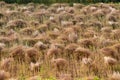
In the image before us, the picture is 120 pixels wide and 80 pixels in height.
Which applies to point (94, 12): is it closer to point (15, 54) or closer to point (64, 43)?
point (64, 43)

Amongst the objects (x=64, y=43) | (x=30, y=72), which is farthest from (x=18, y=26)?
(x=30, y=72)

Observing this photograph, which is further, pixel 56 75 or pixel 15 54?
pixel 15 54

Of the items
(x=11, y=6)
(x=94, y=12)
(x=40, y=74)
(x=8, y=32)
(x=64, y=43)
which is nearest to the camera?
(x=40, y=74)

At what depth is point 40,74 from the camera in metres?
5.54

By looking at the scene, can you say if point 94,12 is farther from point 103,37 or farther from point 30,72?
point 30,72

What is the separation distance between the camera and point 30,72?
5.66m

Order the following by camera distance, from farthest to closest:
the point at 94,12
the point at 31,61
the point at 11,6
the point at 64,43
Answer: the point at 11,6 < the point at 94,12 < the point at 64,43 < the point at 31,61

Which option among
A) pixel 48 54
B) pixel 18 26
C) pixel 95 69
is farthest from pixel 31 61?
pixel 18 26

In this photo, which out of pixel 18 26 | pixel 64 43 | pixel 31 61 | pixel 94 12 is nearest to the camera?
pixel 31 61

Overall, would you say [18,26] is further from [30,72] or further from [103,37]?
[30,72]

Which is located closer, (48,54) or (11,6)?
(48,54)

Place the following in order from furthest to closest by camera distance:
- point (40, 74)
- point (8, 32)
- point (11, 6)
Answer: point (11, 6) < point (8, 32) < point (40, 74)

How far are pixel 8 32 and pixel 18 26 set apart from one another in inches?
27.4

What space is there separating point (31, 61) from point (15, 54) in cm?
34
